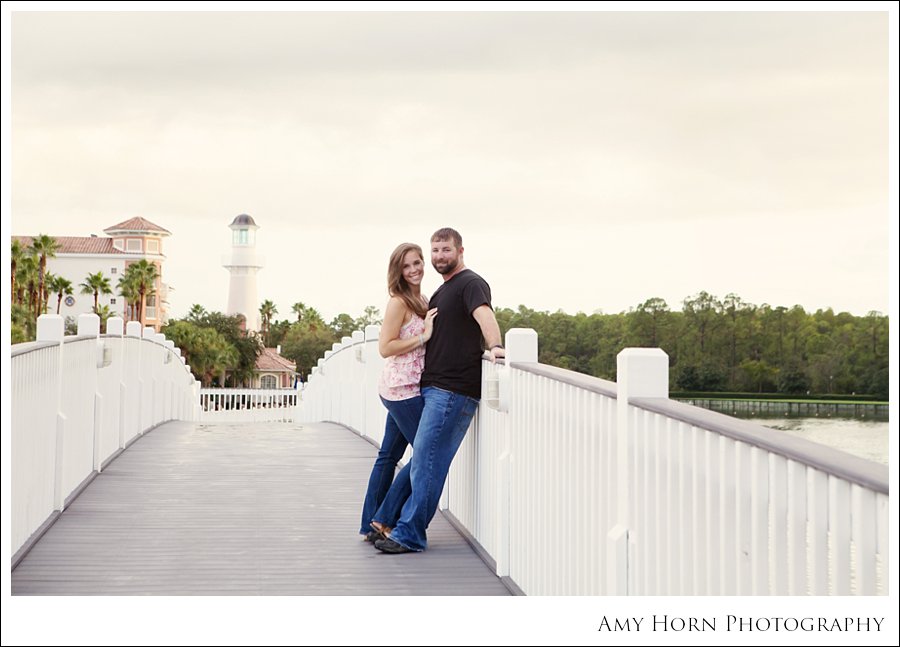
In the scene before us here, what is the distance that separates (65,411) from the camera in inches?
279

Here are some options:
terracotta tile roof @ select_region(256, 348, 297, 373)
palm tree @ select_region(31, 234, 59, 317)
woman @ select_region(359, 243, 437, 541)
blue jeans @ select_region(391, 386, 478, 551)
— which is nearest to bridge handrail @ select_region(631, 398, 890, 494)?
blue jeans @ select_region(391, 386, 478, 551)

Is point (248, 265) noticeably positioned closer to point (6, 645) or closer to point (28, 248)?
point (28, 248)

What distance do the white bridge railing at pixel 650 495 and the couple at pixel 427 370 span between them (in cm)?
21

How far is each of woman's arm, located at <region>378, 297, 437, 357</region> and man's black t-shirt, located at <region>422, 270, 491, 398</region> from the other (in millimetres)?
48

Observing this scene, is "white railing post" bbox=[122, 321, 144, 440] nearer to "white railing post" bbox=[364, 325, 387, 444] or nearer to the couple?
"white railing post" bbox=[364, 325, 387, 444]

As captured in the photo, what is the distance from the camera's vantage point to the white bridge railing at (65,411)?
5.60 meters

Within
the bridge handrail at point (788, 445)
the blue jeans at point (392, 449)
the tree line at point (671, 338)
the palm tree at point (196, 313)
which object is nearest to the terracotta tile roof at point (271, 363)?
the tree line at point (671, 338)

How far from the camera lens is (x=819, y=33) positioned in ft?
373

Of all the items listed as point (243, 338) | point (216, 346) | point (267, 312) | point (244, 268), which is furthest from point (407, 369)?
point (267, 312)

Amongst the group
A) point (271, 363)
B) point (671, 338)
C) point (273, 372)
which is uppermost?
point (671, 338)

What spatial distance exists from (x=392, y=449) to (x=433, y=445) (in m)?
0.51

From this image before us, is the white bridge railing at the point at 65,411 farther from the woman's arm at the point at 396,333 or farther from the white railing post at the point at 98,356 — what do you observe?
the woman's arm at the point at 396,333

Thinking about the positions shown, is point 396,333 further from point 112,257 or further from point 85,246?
point 85,246

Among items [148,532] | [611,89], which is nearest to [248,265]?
[611,89]
